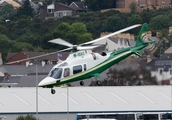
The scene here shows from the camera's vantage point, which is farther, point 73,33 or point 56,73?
point 73,33

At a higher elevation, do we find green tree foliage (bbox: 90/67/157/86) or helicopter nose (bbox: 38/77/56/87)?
helicopter nose (bbox: 38/77/56/87)

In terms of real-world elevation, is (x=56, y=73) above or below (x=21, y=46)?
above

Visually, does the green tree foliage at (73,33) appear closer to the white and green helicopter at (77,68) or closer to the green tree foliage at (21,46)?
the green tree foliage at (21,46)

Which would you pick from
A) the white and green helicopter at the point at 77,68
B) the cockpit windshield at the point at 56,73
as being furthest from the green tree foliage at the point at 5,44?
the white and green helicopter at the point at 77,68

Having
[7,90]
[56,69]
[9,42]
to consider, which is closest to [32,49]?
[9,42]

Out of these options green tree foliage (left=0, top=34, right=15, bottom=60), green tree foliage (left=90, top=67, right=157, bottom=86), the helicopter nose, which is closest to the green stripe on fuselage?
the helicopter nose

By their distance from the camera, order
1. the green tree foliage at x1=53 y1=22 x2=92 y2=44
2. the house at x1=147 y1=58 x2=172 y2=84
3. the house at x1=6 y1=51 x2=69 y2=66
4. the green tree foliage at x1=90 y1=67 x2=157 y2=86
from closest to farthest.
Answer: the green tree foliage at x1=90 y1=67 x2=157 y2=86 → the house at x1=147 y1=58 x2=172 y2=84 → the house at x1=6 y1=51 x2=69 y2=66 → the green tree foliage at x1=53 y1=22 x2=92 y2=44

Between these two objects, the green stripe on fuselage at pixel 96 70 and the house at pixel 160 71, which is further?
the house at pixel 160 71

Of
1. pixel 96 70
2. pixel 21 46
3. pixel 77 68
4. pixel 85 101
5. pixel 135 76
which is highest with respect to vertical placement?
pixel 77 68

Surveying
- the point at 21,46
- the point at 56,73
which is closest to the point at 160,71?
the point at 56,73

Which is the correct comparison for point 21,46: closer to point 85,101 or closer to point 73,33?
point 73,33

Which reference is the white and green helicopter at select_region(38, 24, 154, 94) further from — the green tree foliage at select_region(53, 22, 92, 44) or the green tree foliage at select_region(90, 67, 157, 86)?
the green tree foliage at select_region(53, 22, 92, 44)

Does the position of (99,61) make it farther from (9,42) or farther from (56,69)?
(9,42)

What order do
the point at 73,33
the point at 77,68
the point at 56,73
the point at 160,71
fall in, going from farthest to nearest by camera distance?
1. the point at 73,33
2. the point at 160,71
3. the point at 56,73
4. the point at 77,68
